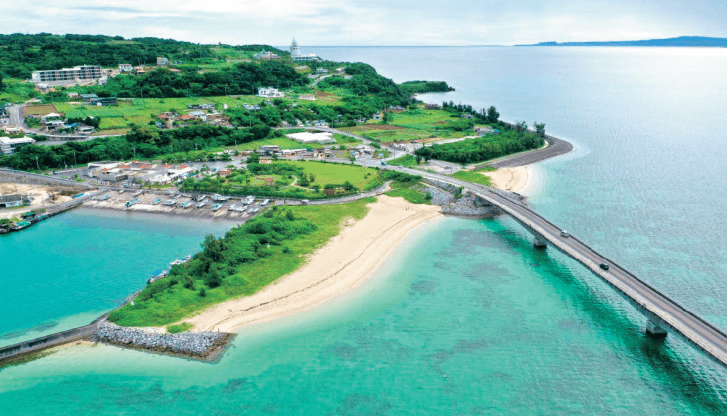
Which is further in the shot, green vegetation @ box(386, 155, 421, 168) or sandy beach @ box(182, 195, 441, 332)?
green vegetation @ box(386, 155, 421, 168)

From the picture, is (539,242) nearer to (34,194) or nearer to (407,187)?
(407,187)

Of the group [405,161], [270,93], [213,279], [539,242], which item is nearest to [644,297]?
[539,242]

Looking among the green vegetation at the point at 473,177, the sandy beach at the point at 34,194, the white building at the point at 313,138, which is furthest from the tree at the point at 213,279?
the white building at the point at 313,138

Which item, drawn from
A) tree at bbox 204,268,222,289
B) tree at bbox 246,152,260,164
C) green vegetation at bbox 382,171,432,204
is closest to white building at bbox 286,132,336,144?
tree at bbox 246,152,260,164

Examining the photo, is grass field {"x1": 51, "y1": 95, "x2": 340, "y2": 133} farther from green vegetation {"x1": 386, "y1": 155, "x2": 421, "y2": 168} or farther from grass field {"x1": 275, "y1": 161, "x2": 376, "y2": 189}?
green vegetation {"x1": 386, "y1": 155, "x2": 421, "y2": 168}

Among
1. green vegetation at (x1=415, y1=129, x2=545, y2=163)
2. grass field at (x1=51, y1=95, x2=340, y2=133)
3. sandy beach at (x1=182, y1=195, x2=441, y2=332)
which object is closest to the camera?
sandy beach at (x1=182, y1=195, x2=441, y2=332)

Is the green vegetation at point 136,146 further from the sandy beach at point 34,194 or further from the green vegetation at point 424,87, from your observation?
the green vegetation at point 424,87

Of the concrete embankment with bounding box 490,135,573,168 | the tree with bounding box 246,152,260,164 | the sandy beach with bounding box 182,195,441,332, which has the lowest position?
the sandy beach with bounding box 182,195,441,332
